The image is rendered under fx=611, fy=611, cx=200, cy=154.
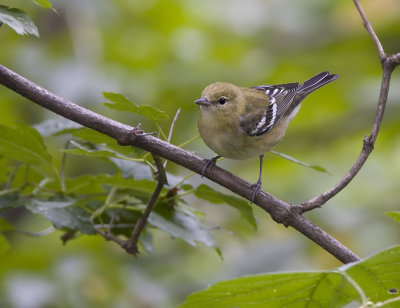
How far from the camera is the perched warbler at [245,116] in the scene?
343 cm

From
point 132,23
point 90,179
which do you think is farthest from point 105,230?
point 132,23

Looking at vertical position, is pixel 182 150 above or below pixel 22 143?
above

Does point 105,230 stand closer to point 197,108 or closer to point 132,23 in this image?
point 197,108

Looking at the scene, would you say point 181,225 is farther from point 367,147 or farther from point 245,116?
point 245,116

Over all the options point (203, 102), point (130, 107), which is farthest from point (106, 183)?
point (203, 102)

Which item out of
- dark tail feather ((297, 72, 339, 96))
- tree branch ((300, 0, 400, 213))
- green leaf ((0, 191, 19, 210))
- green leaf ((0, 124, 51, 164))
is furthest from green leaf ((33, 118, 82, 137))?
dark tail feather ((297, 72, 339, 96))

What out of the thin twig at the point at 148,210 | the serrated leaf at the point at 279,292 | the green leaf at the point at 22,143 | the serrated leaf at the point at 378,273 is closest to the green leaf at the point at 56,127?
the green leaf at the point at 22,143

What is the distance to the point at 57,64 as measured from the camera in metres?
4.78

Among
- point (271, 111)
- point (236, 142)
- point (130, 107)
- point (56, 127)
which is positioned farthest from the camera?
point (271, 111)

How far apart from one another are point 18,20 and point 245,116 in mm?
2092

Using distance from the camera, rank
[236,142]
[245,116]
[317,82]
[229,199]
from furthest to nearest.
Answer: [317,82], [245,116], [236,142], [229,199]

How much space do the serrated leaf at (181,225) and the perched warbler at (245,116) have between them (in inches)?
28.0

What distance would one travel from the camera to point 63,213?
2262mm

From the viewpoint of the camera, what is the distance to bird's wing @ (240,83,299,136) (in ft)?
12.1
